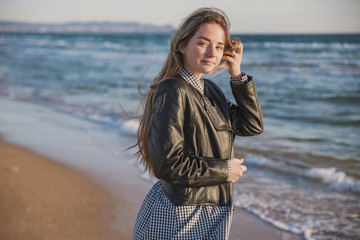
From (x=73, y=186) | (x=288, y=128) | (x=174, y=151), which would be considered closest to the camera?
(x=174, y=151)

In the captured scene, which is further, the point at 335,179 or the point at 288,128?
the point at 288,128

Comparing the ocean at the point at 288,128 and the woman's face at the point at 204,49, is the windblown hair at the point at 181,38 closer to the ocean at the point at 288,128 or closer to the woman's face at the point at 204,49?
the woman's face at the point at 204,49

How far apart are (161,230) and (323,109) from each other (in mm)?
9711

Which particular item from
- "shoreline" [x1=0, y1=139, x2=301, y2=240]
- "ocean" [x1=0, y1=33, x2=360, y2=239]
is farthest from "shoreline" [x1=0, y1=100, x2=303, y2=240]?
"ocean" [x1=0, y1=33, x2=360, y2=239]

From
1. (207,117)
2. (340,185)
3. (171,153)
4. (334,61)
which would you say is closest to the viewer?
(171,153)

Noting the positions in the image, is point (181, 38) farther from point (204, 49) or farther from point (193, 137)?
point (193, 137)

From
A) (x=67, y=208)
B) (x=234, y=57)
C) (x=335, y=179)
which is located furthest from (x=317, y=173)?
(x=234, y=57)

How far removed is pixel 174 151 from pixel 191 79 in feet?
1.31

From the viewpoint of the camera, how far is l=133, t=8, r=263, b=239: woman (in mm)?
1721

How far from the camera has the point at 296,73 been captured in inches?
698

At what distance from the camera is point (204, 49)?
189 cm

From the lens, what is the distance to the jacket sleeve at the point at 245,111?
6.73 ft

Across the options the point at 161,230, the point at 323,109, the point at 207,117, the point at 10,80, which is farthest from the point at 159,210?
the point at 10,80

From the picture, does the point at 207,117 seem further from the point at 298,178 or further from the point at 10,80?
the point at 10,80
